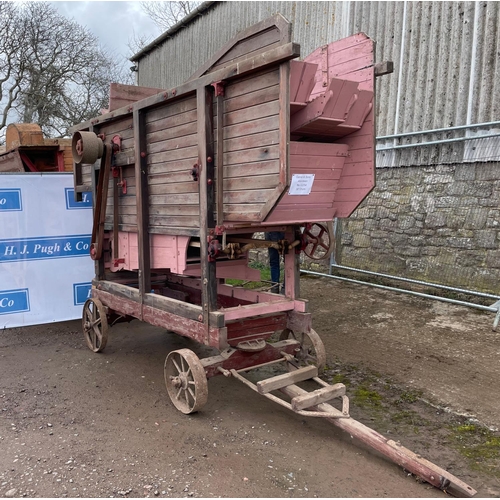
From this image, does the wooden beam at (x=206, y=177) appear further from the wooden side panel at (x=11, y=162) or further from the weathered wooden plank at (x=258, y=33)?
the wooden side panel at (x=11, y=162)

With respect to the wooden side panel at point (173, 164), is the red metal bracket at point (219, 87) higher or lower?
higher

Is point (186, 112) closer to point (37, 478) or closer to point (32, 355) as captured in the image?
point (37, 478)

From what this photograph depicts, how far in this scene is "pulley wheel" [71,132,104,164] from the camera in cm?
454

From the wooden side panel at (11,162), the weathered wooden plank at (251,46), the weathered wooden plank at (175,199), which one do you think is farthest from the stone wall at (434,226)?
the wooden side panel at (11,162)

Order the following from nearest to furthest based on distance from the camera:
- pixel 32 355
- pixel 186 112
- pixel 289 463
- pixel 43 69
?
pixel 289 463
pixel 186 112
pixel 32 355
pixel 43 69

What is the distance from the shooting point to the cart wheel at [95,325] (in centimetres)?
508

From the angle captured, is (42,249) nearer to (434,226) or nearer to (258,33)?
(258,33)

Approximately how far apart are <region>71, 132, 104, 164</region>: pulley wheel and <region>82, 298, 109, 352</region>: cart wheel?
1575mm

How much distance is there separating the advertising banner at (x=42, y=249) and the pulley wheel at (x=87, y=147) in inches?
56.7

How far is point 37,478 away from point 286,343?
6.95 ft

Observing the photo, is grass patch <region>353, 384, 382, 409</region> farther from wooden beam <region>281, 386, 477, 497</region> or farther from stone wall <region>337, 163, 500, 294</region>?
stone wall <region>337, 163, 500, 294</region>

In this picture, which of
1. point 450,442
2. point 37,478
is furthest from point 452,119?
point 37,478

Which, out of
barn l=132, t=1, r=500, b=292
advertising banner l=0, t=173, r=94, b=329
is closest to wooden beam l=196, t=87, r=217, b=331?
advertising banner l=0, t=173, r=94, b=329

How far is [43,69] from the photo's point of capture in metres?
20.2
